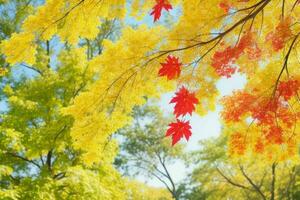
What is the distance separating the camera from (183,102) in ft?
10.6

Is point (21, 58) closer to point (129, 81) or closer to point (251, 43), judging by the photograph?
point (129, 81)

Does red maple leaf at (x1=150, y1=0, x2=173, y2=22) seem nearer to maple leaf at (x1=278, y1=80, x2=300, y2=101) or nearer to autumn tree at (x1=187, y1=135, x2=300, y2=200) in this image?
maple leaf at (x1=278, y1=80, x2=300, y2=101)

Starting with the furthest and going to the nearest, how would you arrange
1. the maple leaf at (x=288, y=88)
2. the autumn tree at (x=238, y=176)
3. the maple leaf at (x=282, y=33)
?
the autumn tree at (x=238, y=176)
the maple leaf at (x=288, y=88)
the maple leaf at (x=282, y=33)

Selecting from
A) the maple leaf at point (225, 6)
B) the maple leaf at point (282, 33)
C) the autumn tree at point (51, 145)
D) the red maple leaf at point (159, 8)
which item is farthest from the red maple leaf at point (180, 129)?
the autumn tree at point (51, 145)

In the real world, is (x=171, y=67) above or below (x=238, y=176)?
below

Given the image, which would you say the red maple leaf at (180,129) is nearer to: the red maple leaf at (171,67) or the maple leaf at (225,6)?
the red maple leaf at (171,67)

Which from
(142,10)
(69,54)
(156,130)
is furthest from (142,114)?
(142,10)

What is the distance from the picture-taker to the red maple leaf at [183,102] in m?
3.07

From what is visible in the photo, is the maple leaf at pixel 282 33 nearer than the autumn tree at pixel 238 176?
Yes

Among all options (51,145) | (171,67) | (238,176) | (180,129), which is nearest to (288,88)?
(171,67)

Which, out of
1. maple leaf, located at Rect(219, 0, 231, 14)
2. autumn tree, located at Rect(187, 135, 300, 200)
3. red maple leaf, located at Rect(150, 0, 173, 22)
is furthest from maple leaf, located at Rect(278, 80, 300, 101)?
autumn tree, located at Rect(187, 135, 300, 200)

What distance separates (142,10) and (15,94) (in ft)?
29.0

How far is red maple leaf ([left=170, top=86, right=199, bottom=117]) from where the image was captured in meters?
3.07

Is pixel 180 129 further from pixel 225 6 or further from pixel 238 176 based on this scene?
pixel 238 176
